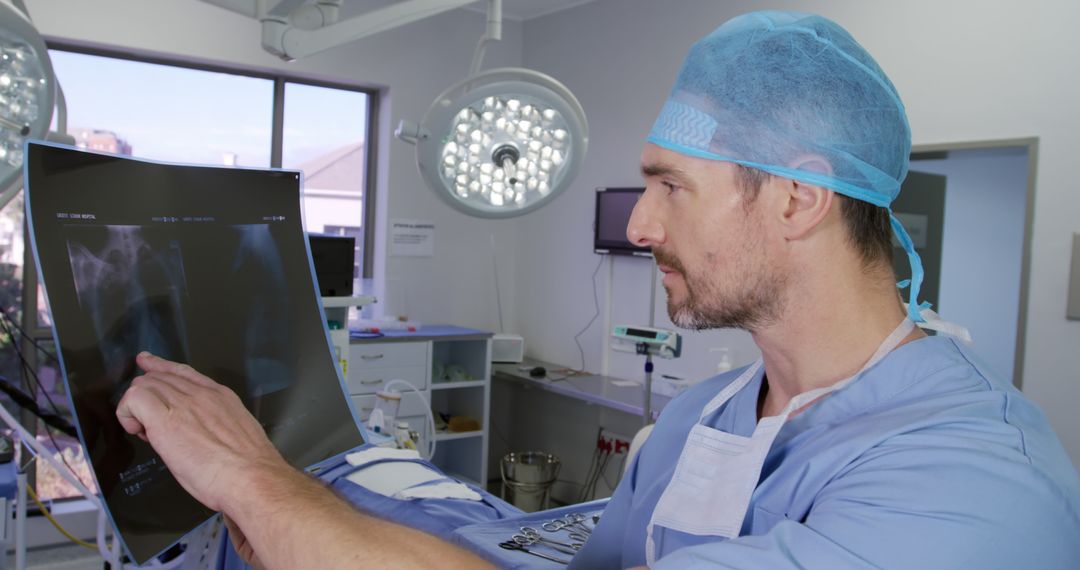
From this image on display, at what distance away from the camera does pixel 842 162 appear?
1.05 metres

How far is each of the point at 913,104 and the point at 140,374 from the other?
3150 mm

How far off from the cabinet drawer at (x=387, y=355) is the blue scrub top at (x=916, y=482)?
3.30m

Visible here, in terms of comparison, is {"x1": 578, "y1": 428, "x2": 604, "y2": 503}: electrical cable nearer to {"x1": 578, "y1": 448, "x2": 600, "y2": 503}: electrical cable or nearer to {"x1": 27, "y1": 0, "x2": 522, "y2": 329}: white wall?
{"x1": 578, "y1": 448, "x2": 600, "y2": 503}: electrical cable

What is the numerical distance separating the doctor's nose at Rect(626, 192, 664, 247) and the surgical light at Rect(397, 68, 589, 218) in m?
0.65

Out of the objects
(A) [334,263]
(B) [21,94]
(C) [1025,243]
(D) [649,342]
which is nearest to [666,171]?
(B) [21,94]

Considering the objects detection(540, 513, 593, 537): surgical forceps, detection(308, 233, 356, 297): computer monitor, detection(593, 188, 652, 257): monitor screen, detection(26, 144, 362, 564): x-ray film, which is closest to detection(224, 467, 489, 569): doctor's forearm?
detection(26, 144, 362, 564): x-ray film

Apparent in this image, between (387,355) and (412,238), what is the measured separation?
1000 mm

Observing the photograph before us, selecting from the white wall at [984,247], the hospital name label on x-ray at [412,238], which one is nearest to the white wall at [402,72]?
the hospital name label on x-ray at [412,238]

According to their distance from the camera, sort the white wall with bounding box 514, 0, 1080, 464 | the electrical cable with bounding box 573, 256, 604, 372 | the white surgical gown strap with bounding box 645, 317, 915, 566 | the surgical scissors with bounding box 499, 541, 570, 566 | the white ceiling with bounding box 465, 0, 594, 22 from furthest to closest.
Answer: the white ceiling with bounding box 465, 0, 594, 22, the electrical cable with bounding box 573, 256, 604, 372, the white wall with bounding box 514, 0, 1080, 464, the surgical scissors with bounding box 499, 541, 570, 566, the white surgical gown strap with bounding box 645, 317, 915, 566

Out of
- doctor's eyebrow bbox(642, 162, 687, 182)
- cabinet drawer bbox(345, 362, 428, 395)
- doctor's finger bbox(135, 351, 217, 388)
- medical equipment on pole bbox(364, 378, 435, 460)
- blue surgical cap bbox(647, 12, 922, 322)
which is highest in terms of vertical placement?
blue surgical cap bbox(647, 12, 922, 322)

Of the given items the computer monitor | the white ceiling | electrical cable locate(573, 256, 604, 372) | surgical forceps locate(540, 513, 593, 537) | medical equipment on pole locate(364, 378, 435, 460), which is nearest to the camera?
surgical forceps locate(540, 513, 593, 537)

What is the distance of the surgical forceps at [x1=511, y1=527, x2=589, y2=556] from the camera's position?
1.75 m

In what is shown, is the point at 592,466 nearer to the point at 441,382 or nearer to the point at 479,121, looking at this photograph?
the point at 441,382

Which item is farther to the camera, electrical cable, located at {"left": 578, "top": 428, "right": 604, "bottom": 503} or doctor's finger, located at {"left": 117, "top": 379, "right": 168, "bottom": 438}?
electrical cable, located at {"left": 578, "top": 428, "right": 604, "bottom": 503}
